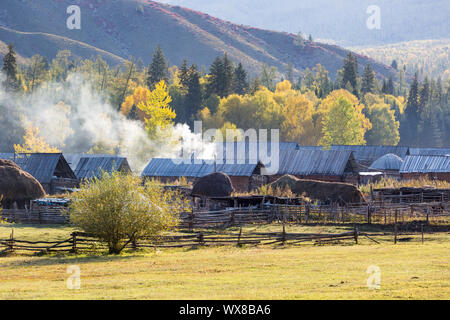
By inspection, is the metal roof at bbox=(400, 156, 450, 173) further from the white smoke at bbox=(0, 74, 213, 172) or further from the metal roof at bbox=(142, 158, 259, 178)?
the white smoke at bbox=(0, 74, 213, 172)

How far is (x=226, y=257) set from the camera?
3088 cm

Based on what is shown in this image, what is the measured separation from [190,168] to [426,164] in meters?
25.2

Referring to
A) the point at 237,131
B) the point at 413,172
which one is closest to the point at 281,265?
the point at 413,172

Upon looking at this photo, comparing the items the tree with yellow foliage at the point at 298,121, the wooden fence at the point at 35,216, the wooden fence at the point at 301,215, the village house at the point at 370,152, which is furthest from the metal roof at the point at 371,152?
the wooden fence at the point at 35,216

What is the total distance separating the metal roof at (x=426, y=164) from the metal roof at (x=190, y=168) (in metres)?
17.4

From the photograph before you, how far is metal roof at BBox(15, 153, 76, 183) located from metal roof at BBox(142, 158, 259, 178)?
27.6 ft

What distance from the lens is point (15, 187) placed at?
2218 inches

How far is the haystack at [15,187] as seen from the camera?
55.8 metres

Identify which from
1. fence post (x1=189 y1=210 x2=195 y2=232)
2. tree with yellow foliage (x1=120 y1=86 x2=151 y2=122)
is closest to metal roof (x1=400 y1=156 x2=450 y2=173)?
fence post (x1=189 y1=210 x2=195 y2=232)

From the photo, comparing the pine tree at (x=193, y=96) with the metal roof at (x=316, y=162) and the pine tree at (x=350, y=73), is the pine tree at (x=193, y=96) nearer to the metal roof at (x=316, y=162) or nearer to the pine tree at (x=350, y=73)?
the pine tree at (x=350, y=73)

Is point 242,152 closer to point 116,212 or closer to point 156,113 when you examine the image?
point 156,113

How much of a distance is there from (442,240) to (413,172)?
38660mm

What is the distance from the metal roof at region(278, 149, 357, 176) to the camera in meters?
74.5
